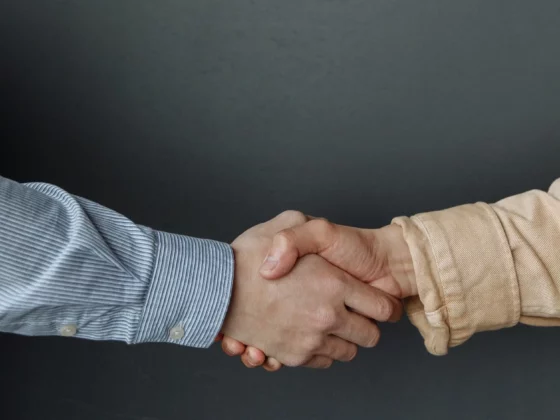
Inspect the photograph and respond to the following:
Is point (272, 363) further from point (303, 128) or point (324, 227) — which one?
point (303, 128)

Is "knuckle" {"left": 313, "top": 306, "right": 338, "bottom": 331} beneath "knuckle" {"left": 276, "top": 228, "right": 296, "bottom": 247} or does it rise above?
→ beneath

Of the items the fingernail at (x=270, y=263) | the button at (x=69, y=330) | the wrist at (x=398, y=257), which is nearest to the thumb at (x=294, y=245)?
the fingernail at (x=270, y=263)

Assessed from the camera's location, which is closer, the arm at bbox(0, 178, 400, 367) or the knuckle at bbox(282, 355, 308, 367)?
the arm at bbox(0, 178, 400, 367)

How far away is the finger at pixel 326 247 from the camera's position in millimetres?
1247

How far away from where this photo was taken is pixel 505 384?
170 centimetres

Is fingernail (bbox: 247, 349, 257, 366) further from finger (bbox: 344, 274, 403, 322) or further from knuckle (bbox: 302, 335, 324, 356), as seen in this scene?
finger (bbox: 344, 274, 403, 322)

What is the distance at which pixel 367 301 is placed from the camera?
1.29 meters

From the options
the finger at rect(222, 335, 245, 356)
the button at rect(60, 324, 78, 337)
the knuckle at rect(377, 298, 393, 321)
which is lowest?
the finger at rect(222, 335, 245, 356)

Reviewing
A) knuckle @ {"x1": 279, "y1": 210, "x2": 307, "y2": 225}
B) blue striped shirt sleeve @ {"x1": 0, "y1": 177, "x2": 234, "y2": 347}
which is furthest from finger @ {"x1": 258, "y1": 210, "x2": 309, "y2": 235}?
blue striped shirt sleeve @ {"x1": 0, "y1": 177, "x2": 234, "y2": 347}

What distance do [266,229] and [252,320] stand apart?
0.58 ft

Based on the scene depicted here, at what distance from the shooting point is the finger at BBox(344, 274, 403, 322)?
50.8 inches

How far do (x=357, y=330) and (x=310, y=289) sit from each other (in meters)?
0.13

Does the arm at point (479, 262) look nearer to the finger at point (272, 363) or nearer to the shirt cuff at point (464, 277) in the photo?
the shirt cuff at point (464, 277)

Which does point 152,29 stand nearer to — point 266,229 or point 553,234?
point 266,229
